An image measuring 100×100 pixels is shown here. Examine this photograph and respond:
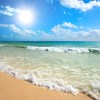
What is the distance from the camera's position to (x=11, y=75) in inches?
207

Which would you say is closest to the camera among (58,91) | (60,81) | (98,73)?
(58,91)

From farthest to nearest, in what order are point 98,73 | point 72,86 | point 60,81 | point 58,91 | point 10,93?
1. point 98,73
2. point 60,81
3. point 72,86
4. point 58,91
5. point 10,93

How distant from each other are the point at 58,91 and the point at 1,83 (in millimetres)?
1598

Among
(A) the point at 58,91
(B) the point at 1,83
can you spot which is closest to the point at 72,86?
(A) the point at 58,91

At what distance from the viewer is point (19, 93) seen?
366cm

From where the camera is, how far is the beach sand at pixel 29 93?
3.48m

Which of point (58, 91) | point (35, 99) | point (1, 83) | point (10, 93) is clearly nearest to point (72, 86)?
point (58, 91)

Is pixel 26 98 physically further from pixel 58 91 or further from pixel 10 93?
pixel 58 91

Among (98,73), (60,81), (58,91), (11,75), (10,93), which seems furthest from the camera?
(98,73)

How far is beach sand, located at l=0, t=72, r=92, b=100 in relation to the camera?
137 inches

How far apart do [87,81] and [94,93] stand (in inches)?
38.3

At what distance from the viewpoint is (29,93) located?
3.69m

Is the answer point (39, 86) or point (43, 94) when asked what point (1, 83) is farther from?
point (43, 94)

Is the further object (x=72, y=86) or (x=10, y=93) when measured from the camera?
(x=72, y=86)
